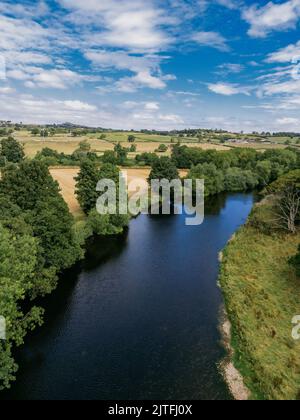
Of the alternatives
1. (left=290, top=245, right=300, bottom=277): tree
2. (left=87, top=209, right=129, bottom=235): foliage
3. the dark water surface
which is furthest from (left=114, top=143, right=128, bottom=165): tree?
(left=290, top=245, right=300, bottom=277): tree

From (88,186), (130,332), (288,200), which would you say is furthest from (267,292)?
(88,186)

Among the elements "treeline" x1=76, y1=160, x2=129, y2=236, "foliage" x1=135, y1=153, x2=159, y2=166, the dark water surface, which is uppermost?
"foliage" x1=135, y1=153, x2=159, y2=166

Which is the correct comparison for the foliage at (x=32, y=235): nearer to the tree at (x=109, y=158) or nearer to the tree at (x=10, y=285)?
the tree at (x=10, y=285)

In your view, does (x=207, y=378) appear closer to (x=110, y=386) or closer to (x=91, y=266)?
(x=110, y=386)

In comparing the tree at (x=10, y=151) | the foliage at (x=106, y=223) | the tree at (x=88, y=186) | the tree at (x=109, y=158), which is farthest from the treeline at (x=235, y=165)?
the tree at (x=10, y=151)

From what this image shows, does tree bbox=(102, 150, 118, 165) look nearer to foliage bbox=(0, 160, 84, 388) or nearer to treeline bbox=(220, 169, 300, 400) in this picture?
treeline bbox=(220, 169, 300, 400)

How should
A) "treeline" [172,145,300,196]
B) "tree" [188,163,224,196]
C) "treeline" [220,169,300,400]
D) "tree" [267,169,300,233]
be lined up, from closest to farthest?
"treeline" [220,169,300,400] < "tree" [267,169,300,233] < "tree" [188,163,224,196] < "treeline" [172,145,300,196]

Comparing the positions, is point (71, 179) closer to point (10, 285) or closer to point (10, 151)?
point (10, 151)
